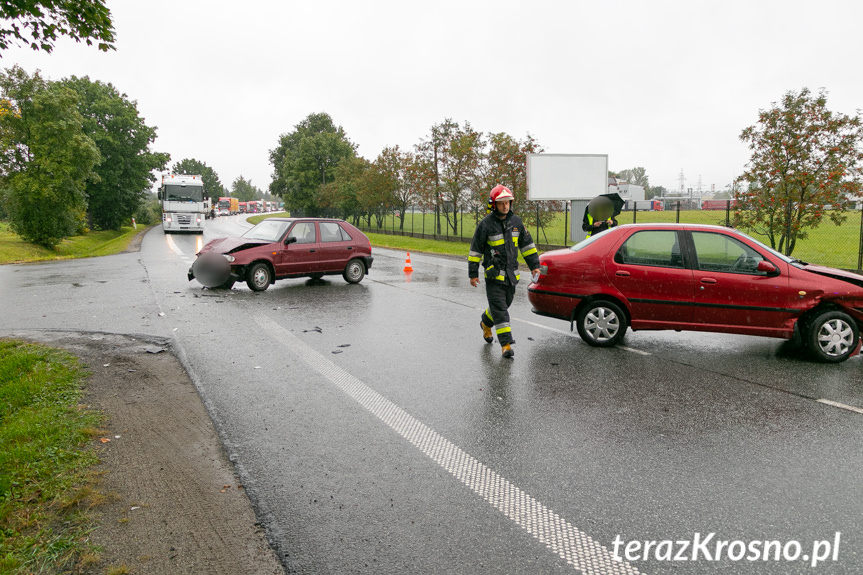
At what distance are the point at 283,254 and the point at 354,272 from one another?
1.86 metres

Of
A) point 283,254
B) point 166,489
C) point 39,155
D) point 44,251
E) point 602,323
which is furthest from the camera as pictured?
point 39,155

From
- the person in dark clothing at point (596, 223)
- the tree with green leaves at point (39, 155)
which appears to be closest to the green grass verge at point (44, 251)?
the tree with green leaves at point (39, 155)

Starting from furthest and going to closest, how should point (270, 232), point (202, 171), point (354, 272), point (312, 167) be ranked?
point (202, 171), point (312, 167), point (354, 272), point (270, 232)

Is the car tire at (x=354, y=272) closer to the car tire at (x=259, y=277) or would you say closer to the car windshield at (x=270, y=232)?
the car windshield at (x=270, y=232)

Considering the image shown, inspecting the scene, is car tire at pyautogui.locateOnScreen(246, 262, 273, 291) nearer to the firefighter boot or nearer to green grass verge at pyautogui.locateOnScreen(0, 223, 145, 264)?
the firefighter boot

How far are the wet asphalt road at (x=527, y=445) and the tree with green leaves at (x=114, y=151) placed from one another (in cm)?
4056

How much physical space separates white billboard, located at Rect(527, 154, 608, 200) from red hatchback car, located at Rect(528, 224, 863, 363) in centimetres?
1824

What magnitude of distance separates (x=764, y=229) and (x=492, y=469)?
15095mm

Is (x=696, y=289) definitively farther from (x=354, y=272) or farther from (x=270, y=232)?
(x=270, y=232)

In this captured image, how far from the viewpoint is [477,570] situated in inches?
105

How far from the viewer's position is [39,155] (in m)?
25.1

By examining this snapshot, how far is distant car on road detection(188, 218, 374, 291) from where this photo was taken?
12.0 meters

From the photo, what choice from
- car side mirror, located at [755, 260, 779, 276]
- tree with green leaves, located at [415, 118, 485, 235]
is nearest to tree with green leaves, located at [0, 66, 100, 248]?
tree with green leaves, located at [415, 118, 485, 235]

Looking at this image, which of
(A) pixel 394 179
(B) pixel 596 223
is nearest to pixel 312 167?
(A) pixel 394 179
